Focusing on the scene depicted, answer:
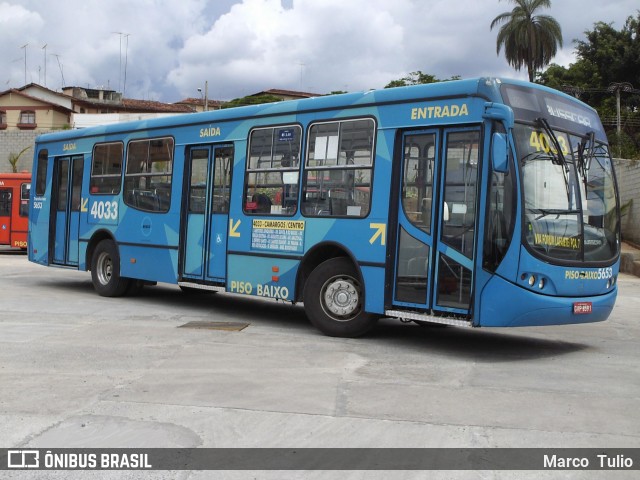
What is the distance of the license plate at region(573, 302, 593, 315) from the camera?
820cm

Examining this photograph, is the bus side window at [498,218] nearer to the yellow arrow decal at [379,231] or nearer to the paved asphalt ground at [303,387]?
the paved asphalt ground at [303,387]

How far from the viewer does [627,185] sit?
80.9ft

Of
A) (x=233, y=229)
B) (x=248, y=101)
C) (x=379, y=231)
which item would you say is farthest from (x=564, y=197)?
(x=248, y=101)

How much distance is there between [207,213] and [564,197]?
16.9 ft

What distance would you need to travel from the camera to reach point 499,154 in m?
7.71

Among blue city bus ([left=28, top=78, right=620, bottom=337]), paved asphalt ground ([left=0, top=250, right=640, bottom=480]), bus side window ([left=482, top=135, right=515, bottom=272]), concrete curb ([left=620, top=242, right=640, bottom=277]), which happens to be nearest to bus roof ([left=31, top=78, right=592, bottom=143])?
blue city bus ([left=28, top=78, right=620, bottom=337])

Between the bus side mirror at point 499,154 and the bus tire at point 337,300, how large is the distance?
225 centimetres

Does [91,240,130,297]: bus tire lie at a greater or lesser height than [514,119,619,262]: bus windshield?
lesser

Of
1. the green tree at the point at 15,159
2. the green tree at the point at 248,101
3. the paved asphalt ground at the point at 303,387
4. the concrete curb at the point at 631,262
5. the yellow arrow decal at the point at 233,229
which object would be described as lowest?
the paved asphalt ground at the point at 303,387

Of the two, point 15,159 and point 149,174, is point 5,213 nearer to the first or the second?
point 149,174

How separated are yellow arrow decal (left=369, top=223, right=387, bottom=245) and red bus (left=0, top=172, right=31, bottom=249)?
19845 mm

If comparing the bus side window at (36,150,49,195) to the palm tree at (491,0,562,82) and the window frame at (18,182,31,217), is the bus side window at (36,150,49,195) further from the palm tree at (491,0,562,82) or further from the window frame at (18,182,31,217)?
the palm tree at (491,0,562,82)

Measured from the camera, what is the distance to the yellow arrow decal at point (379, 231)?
8805 mm

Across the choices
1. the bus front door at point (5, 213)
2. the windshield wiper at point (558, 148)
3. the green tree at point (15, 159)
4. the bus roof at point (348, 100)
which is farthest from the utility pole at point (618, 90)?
the green tree at point (15, 159)
